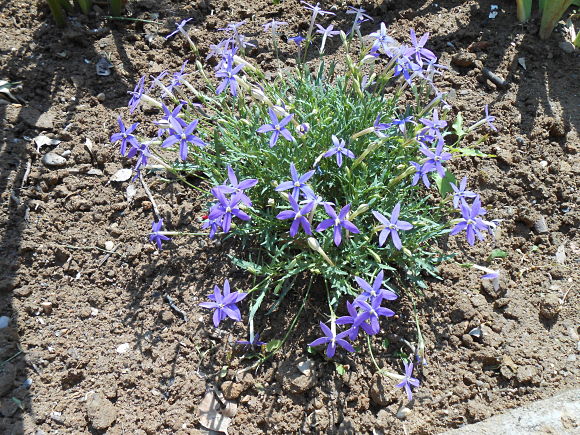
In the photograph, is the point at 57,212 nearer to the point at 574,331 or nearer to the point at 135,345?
A: the point at 135,345

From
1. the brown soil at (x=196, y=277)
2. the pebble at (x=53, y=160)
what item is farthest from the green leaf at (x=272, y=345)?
the pebble at (x=53, y=160)

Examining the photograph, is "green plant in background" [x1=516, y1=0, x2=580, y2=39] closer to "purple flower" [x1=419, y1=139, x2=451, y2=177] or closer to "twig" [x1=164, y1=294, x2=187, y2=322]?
"purple flower" [x1=419, y1=139, x2=451, y2=177]

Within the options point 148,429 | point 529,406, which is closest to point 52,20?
point 148,429

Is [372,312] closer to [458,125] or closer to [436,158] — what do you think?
[436,158]

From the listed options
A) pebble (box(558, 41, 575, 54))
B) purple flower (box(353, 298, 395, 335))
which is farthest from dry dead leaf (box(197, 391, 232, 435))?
pebble (box(558, 41, 575, 54))

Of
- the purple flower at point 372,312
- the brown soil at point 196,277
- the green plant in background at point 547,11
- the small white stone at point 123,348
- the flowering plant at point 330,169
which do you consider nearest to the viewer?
the purple flower at point 372,312

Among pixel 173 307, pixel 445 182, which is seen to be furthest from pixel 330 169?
pixel 173 307

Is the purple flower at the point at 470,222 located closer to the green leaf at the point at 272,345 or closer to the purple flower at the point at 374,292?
the purple flower at the point at 374,292
